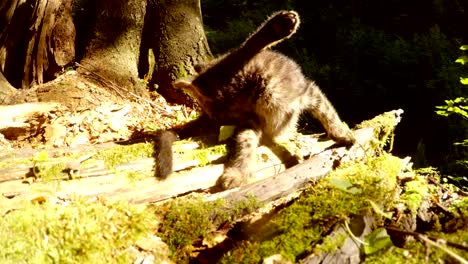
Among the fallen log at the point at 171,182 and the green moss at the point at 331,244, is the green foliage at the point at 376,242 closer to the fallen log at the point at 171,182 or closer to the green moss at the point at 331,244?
the green moss at the point at 331,244

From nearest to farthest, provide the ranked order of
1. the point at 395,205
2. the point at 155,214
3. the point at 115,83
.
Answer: the point at 155,214, the point at 395,205, the point at 115,83

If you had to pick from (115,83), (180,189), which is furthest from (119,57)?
(180,189)

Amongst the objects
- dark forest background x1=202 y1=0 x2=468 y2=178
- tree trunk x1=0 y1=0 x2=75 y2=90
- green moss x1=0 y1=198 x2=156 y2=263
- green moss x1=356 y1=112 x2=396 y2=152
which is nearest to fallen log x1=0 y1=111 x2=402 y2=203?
green moss x1=0 y1=198 x2=156 y2=263

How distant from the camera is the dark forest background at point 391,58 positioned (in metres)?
6.79

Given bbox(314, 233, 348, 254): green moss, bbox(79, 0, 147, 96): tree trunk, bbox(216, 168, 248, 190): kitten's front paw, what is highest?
bbox(79, 0, 147, 96): tree trunk

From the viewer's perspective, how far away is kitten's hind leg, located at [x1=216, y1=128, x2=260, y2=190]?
3523 mm

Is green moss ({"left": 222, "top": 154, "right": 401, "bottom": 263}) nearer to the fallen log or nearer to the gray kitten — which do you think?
the fallen log

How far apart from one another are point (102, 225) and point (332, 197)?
1528 millimetres

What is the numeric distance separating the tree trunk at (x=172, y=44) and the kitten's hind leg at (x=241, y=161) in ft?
5.06


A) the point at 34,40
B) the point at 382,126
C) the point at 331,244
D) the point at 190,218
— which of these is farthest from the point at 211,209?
the point at 34,40

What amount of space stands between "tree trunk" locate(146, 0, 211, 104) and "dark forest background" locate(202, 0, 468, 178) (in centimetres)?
291

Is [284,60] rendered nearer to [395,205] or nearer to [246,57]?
[246,57]

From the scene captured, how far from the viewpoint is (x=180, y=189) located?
336 cm

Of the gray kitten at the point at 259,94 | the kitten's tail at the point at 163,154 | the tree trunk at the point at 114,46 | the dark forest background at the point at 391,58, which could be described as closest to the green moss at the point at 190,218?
the kitten's tail at the point at 163,154
